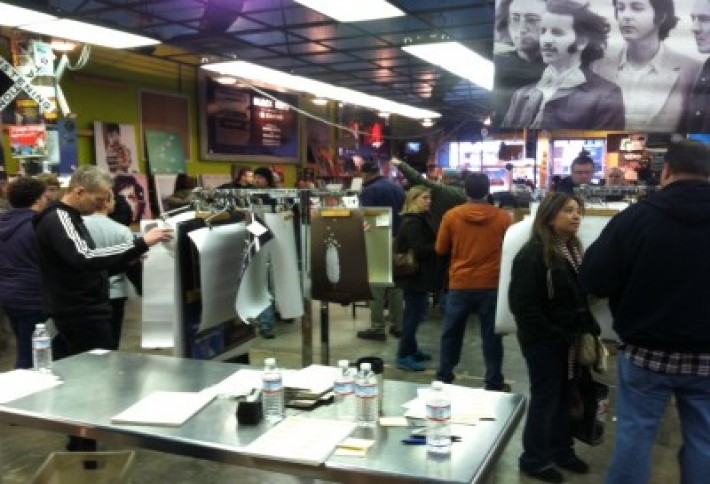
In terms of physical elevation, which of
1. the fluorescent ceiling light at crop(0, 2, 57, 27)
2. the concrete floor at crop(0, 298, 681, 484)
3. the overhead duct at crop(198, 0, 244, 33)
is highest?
the overhead duct at crop(198, 0, 244, 33)

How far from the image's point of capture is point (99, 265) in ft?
9.29

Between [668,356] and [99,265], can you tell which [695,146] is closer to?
[668,356]

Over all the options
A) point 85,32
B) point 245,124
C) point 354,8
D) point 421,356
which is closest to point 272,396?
point 421,356

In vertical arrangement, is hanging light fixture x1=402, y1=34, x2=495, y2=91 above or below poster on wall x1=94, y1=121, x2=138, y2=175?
above

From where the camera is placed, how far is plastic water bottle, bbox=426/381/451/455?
1707 millimetres

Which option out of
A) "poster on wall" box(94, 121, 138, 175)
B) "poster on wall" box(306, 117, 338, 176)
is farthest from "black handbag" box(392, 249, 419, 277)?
"poster on wall" box(306, 117, 338, 176)

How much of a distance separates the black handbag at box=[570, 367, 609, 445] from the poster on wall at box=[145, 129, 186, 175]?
7.49 meters

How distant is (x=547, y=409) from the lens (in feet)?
9.79

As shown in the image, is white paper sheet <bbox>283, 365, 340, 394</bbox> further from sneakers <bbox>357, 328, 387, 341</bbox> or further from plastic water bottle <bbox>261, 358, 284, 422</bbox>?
sneakers <bbox>357, 328, 387, 341</bbox>

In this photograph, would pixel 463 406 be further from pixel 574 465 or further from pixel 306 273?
pixel 306 273

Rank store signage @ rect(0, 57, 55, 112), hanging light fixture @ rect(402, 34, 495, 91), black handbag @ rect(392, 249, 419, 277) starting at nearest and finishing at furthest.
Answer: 1. black handbag @ rect(392, 249, 419, 277)
2. store signage @ rect(0, 57, 55, 112)
3. hanging light fixture @ rect(402, 34, 495, 91)

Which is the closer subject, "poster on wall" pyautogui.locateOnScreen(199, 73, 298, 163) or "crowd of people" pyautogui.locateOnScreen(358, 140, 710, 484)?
"crowd of people" pyautogui.locateOnScreen(358, 140, 710, 484)

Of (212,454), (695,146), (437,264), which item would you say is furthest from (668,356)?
(437,264)

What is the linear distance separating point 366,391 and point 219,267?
3.99ft
